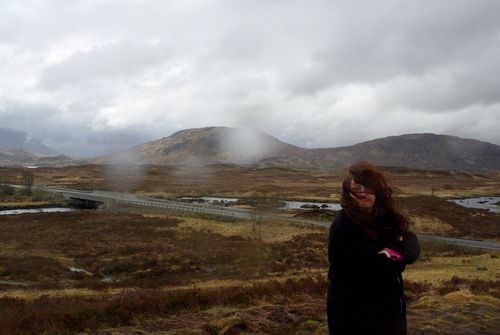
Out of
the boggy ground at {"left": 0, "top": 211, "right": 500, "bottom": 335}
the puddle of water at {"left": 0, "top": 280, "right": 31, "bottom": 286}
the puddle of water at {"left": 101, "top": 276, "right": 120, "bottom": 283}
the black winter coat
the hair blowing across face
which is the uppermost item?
the hair blowing across face

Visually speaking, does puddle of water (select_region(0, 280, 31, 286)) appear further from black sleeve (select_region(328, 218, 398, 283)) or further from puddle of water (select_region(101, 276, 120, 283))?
black sleeve (select_region(328, 218, 398, 283))

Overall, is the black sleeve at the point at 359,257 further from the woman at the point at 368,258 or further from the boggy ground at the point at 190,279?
the boggy ground at the point at 190,279

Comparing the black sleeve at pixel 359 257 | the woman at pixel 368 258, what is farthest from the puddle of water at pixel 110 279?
the black sleeve at pixel 359 257

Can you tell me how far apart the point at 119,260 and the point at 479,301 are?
88.1 ft

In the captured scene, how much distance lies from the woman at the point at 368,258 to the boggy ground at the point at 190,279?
7.07 m

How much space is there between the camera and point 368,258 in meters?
4.34

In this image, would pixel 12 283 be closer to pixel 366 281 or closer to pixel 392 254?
pixel 366 281

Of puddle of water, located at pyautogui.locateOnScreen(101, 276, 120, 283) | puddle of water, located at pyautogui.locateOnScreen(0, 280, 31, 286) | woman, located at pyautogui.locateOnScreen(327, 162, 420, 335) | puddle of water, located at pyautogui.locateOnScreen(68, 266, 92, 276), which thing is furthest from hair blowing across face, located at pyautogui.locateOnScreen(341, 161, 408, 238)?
puddle of water, located at pyautogui.locateOnScreen(68, 266, 92, 276)

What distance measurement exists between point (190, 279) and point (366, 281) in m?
23.2

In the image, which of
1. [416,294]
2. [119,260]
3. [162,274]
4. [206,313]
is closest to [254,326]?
[206,313]

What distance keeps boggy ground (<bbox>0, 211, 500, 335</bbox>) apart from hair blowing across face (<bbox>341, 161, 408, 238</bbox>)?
24.3 feet

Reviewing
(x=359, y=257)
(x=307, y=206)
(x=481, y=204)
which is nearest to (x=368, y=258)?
(x=359, y=257)

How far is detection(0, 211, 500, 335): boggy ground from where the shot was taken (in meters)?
12.1

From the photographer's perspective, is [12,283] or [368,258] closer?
[368,258]
